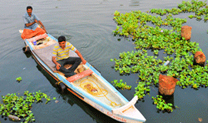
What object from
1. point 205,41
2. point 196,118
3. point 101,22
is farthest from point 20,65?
point 205,41

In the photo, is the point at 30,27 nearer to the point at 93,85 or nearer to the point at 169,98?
the point at 93,85

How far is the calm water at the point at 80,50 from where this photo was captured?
6.55 meters

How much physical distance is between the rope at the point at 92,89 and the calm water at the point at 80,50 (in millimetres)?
606

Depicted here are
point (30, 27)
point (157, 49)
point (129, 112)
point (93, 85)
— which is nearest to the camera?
point (129, 112)

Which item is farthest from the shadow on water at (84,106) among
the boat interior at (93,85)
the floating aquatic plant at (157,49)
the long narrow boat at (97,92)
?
the floating aquatic plant at (157,49)

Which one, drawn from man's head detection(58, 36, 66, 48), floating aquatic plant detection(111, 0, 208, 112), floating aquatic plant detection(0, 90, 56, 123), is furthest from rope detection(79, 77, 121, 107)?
man's head detection(58, 36, 66, 48)

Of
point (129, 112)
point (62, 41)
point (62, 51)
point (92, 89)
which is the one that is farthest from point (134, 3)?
point (129, 112)

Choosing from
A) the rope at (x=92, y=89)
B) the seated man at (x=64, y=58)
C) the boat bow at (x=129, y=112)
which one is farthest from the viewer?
the seated man at (x=64, y=58)

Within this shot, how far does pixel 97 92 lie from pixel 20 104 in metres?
3.02

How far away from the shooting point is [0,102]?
23.3ft

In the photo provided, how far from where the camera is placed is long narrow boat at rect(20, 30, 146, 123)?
5.62 m

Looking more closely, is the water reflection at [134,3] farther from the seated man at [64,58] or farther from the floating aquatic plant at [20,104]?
the floating aquatic plant at [20,104]

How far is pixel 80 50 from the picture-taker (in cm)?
1032

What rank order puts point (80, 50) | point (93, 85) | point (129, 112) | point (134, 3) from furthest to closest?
point (134, 3) < point (80, 50) < point (93, 85) < point (129, 112)
